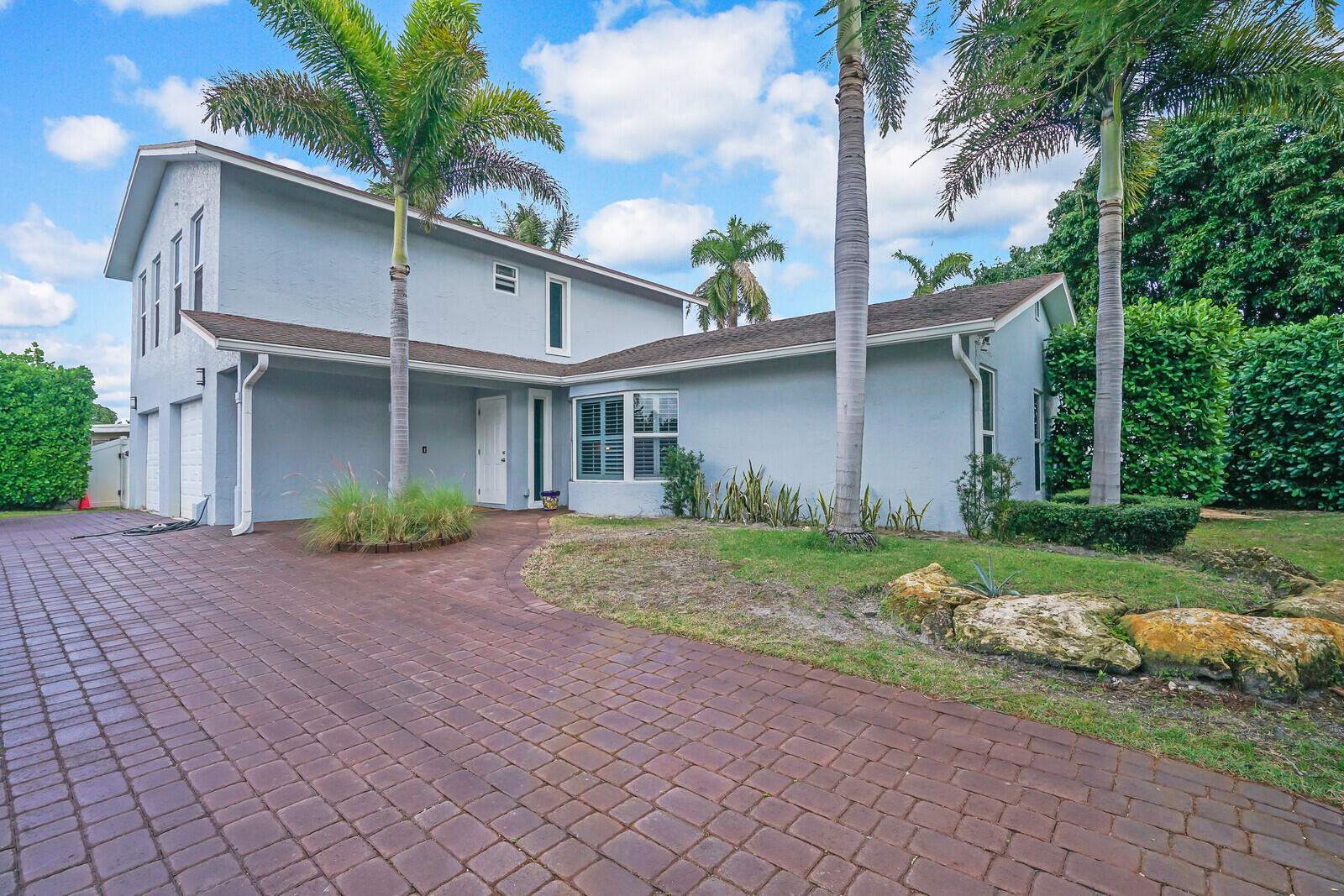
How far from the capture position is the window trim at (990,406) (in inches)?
348

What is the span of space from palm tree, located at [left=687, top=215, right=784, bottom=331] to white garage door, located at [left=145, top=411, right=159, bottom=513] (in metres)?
17.6

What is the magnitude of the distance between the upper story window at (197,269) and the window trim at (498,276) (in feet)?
18.1

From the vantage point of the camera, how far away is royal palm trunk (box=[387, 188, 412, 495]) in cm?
898

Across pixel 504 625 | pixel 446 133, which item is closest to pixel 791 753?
pixel 504 625

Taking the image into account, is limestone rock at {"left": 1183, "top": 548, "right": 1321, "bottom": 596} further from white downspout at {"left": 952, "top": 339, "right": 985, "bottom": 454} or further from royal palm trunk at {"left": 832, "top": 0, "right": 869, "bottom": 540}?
royal palm trunk at {"left": 832, "top": 0, "right": 869, "bottom": 540}

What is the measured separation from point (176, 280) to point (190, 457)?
12.9 feet

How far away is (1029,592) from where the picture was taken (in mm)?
4969

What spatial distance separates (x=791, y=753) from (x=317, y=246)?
13019 millimetres

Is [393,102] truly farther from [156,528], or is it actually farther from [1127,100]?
[1127,100]

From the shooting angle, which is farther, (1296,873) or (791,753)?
(791,753)

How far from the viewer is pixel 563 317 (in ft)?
52.4

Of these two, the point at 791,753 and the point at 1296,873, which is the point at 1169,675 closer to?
the point at 1296,873

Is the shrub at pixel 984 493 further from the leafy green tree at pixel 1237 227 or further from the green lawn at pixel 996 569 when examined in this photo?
the leafy green tree at pixel 1237 227

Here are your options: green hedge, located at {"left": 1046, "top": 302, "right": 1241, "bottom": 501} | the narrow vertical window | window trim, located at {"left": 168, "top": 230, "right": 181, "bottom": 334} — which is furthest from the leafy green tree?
the narrow vertical window
